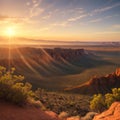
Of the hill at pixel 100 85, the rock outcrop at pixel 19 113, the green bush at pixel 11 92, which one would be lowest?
the hill at pixel 100 85

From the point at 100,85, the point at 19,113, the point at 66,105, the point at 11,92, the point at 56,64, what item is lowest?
the point at 100,85

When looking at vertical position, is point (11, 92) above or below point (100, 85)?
above

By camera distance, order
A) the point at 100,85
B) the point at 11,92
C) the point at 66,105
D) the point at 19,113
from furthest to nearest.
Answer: the point at 100,85 → the point at 66,105 → the point at 11,92 → the point at 19,113

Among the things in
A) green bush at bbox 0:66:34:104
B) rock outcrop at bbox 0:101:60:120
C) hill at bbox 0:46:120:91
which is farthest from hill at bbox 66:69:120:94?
rock outcrop at bbox 0:101:60:120

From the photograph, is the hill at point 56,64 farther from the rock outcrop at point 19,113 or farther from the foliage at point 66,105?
the rock outcrop at point 19,113

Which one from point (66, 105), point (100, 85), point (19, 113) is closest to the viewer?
point (19, 113)

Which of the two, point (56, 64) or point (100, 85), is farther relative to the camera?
point (56, 64)

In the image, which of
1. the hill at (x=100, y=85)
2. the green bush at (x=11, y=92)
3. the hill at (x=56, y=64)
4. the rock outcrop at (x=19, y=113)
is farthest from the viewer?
the hill at (x=56, y=64)

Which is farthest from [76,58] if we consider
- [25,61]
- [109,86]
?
[109,86]

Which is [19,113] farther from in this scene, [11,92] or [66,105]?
[66,105]

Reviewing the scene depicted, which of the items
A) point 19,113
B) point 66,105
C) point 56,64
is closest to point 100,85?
point 66,105

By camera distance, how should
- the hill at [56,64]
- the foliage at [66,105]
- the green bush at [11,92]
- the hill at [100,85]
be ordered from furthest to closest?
the hill at [56,64] → the hill at [100,85] → the foliage at [66,105] → the green bush at [11,92]

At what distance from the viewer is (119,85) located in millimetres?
46344

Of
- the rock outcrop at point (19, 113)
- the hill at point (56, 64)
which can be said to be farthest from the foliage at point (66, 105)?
the hill at point (56, 64)
